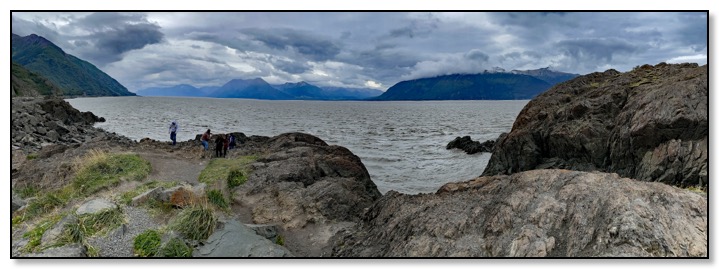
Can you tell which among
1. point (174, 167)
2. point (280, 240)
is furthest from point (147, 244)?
point (174, 167)

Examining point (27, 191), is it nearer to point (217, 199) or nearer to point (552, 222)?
point (217, 199)

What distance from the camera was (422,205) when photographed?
11484 mm

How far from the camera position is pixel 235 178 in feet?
59.5

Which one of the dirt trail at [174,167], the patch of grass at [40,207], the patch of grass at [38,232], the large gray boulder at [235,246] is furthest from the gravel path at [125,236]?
the dirt trail at [174,167]

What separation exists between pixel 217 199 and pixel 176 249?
17.2 feet

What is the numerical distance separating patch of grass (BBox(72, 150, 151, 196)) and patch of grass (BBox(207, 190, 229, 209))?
424cm

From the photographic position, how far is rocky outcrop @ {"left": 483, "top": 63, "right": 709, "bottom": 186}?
13.6 m

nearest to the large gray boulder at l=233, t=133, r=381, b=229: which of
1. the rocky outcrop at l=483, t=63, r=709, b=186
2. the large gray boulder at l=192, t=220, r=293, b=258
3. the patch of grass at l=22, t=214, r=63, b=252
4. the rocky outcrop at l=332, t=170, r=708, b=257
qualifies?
the large gray boulder at l=192, t=220, r=293, b=258

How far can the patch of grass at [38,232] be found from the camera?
367 inches

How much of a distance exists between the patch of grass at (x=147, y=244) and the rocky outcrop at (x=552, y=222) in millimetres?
4766

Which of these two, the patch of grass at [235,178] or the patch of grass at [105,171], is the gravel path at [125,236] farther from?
the patch of grass at [235,178]

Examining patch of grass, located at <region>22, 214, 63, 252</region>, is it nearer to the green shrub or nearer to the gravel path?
the gravel path
